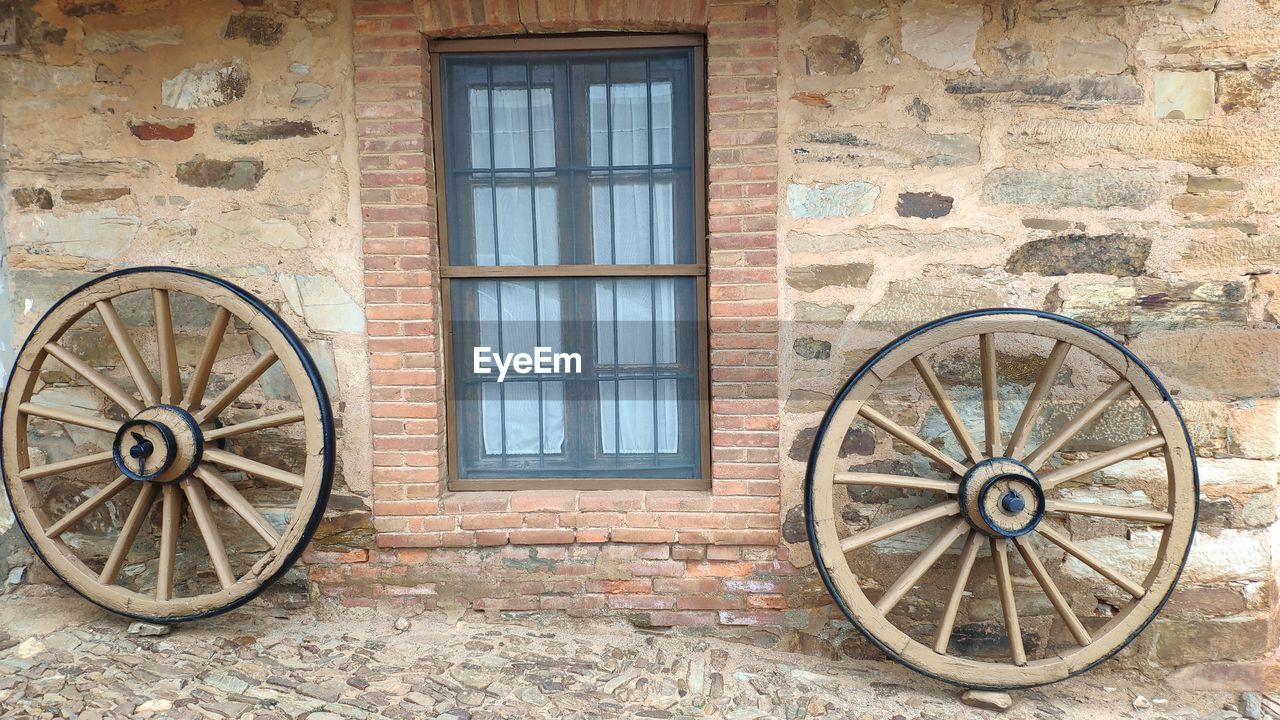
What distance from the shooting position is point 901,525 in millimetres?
2561

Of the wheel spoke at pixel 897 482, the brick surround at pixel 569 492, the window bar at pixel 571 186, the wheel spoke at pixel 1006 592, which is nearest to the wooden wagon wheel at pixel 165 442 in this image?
the brick surround at pixel 569 492

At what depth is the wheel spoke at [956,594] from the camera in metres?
2.54

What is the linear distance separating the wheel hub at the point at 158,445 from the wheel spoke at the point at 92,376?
13 centimetres

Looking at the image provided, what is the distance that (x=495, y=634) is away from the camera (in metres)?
2.87

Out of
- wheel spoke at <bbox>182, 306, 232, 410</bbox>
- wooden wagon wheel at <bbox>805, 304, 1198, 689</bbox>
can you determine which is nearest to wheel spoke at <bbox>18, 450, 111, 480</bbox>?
wheel spoke at <bbox>182, 306, 232, 410</bbox>

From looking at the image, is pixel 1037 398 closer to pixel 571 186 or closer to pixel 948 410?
pixel 948 410

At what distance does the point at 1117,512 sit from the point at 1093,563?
0.63 ft

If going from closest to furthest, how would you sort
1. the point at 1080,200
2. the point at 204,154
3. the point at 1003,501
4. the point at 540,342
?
the point at 1003,501
the point at 1080,200
the point at 204,154
the point at 540,342

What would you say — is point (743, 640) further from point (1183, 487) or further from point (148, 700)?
point (148, 700)

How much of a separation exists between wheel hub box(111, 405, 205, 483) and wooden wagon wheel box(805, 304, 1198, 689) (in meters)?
2.19

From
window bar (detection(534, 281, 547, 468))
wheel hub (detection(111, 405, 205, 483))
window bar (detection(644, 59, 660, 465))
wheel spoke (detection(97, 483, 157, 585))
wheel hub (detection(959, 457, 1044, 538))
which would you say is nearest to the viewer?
wheel hub (detection(959, 457, 1044, 538))

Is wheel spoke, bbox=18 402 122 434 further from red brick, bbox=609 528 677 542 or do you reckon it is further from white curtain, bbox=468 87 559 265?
red brick, bbox=609 528 677 542

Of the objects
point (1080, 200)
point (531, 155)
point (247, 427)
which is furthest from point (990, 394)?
point (247, 427)

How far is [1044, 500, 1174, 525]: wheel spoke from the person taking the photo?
2512 mm
